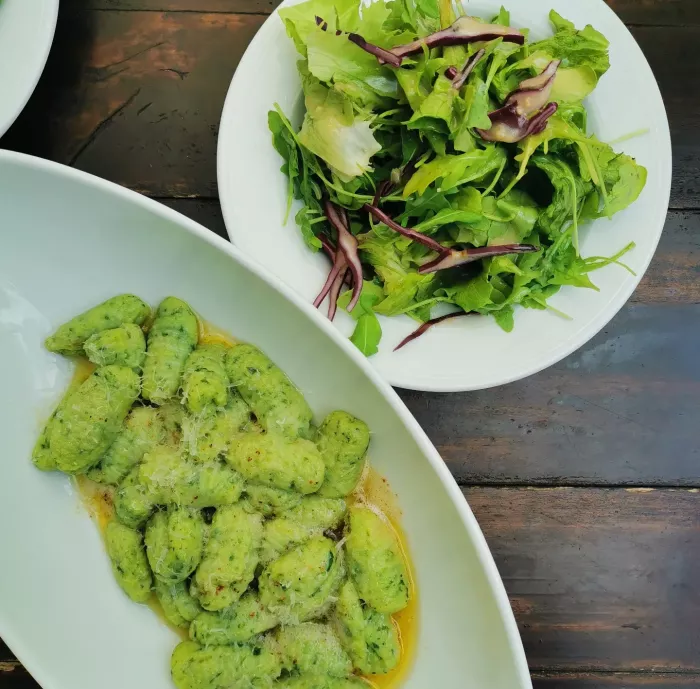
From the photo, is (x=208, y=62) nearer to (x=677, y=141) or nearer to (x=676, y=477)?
(x=677, y=141)

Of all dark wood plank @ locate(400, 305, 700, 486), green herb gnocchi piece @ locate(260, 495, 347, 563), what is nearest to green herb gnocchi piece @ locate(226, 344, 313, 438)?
green herb gnocchi piece @ locate(260, 495, 347, 563)

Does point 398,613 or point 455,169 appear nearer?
point 455,169

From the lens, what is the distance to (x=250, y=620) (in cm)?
88

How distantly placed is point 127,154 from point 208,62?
0.71ft

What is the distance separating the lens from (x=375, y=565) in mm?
877

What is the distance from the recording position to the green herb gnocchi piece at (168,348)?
891mm

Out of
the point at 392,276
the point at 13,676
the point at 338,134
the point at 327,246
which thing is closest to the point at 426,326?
the point at 392,276

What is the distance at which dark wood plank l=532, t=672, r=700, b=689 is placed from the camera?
3.51 ft

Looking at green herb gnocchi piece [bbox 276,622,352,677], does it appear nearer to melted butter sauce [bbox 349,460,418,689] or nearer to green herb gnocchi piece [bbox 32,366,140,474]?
melted butter sauce [bbox 349,460,418,689]

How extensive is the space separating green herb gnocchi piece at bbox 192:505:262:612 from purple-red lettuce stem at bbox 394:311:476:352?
1.08 feet

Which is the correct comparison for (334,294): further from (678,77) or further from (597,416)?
(678,77)

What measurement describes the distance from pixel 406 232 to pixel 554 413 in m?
0.45

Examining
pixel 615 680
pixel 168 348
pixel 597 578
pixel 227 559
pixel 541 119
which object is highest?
pixel 541 119

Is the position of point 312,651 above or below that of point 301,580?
below
